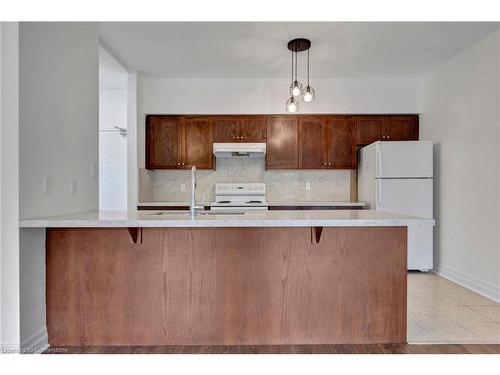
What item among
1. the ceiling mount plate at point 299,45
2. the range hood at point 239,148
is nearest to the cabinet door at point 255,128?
the range hood at point 239,148

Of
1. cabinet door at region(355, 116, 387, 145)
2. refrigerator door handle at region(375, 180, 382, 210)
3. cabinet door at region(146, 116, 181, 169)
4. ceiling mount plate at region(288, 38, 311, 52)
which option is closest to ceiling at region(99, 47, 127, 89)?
cabinet door at region(146, 116, 181, 169)

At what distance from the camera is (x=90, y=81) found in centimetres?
274

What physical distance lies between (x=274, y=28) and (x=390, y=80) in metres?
2.22

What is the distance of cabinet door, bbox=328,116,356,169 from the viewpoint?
460 cm

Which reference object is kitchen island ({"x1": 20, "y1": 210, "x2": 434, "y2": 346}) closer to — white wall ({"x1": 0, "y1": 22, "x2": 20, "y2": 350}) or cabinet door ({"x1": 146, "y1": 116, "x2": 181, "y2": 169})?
white wall ({"x1": 0, "y1": 22, "x2": 20, "y2": 350})

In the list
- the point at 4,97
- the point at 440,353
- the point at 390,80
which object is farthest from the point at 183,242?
the point at 390,80

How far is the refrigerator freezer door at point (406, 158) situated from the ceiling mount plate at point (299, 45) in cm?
150

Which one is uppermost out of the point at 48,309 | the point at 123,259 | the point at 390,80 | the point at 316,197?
the point at 390,80

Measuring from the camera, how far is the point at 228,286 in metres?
2.21

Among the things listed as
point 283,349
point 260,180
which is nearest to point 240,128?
point 260,180

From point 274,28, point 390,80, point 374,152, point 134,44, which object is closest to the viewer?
point 274,28

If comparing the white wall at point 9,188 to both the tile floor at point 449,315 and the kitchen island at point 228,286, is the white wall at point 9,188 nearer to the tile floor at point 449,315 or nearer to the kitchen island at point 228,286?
the kitchen island at point 228,286

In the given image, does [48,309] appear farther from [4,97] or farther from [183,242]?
[4,97]

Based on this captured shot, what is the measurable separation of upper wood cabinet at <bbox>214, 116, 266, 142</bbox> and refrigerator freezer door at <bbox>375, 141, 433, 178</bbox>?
1538mm
